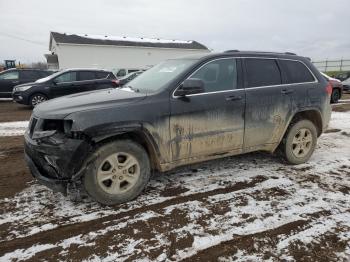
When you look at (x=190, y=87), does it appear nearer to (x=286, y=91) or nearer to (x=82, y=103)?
(x=82, y=103)

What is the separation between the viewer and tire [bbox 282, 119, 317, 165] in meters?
5.11

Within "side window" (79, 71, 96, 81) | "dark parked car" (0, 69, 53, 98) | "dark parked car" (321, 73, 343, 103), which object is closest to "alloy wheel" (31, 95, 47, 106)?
"side window" (79, 71, 96, 81)

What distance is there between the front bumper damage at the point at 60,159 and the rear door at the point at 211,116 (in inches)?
44.1

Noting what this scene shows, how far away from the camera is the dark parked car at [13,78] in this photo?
1508 centimetres

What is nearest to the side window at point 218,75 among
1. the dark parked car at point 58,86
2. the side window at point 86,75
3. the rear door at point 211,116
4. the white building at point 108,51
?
the rear door at point 211,116

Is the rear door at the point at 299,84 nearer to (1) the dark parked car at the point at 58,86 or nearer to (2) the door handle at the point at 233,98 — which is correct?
(2) the door handle at the point at 233,98

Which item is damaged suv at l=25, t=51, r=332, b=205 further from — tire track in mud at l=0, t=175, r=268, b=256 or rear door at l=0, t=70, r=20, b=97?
rear door at l=0, t=70, r=20, b=97

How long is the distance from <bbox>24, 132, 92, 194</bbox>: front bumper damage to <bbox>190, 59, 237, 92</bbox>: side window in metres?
1.74

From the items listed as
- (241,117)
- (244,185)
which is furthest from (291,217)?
(241,117)

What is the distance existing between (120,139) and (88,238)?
1.13m

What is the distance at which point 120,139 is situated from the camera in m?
3.72

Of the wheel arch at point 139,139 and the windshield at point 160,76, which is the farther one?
the windshield at point 160,76

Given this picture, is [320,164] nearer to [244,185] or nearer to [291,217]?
[244,185]

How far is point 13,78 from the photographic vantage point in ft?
49.8
